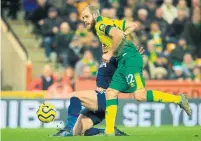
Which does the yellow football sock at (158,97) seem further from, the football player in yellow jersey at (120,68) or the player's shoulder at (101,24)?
the player's shoulder at (101,24)

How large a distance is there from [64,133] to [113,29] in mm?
1725

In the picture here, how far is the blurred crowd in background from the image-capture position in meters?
21.5

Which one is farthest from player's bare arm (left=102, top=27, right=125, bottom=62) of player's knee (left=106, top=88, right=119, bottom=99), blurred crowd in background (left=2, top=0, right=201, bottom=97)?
blurred crowd in background (left=2, top=0, right=201, bottom=97)

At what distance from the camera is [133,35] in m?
21.4

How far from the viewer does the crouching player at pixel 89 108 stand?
12836 millimetres

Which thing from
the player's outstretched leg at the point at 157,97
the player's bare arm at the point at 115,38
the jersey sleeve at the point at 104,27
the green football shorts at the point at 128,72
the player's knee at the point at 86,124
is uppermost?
the jersey sleeve at the point at 104,27

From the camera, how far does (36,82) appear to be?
68.8 ft

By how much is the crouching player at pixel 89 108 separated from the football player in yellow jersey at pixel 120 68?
284 millimetres

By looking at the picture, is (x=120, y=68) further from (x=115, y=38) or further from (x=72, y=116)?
(x=72, y=116)

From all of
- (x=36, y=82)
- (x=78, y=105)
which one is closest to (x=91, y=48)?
(x=36, y=82)

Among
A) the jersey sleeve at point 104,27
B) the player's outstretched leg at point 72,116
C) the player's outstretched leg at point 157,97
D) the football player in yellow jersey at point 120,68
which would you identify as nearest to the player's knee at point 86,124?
the player's outstretched leg at point 72,116

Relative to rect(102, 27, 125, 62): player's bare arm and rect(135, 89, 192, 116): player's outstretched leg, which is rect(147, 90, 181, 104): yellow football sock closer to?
rect(135, 89, 192, 116): player's outstretched leg

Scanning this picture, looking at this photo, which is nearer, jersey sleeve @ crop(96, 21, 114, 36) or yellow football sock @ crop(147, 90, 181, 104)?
jersey sleeve @ crop(96, 21, 114, 36)

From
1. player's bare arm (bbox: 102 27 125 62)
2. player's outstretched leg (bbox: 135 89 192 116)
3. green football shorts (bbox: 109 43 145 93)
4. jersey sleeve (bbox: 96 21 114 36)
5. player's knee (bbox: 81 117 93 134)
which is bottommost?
player's knee (bbox: 81 117 93 134)
